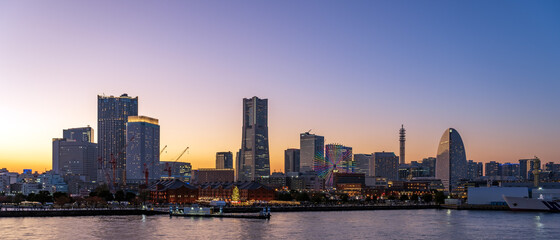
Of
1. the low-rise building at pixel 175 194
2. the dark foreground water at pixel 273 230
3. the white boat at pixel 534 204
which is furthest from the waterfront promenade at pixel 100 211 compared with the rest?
the white boat at pixel 534 204

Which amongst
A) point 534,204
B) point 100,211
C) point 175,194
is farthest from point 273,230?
point 175,194

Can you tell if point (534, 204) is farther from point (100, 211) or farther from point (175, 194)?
point (100, 211)

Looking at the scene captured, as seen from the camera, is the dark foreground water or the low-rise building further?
the low-rise building

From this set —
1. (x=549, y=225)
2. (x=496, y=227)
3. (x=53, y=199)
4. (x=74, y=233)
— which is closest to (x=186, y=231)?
(x=74, y=233)

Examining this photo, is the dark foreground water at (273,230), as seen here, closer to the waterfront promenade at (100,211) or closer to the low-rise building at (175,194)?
the waterfront promenade at (100,211)

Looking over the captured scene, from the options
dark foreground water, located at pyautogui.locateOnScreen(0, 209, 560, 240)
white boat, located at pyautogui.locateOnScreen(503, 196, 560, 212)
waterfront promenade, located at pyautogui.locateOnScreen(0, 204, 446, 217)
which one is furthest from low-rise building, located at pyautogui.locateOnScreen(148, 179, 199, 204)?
white boat, located at pyautogui.locateOnScreen(503, 196, 560, 212)

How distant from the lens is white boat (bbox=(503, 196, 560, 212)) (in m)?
150

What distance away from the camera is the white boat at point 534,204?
150 meters

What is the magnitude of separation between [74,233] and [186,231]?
1568cm

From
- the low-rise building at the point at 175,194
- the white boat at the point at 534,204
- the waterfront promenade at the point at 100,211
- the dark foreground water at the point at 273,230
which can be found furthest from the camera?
the low-rise building at the point at 175,194

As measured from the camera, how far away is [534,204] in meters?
151

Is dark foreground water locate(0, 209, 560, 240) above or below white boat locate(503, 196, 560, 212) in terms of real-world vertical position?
above

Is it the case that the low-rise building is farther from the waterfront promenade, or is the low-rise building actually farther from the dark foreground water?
the dark foreground water

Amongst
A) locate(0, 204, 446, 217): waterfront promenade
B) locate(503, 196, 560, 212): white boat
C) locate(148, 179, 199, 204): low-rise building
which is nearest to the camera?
locate(0, 204, 446, 217): waterfront promenade
